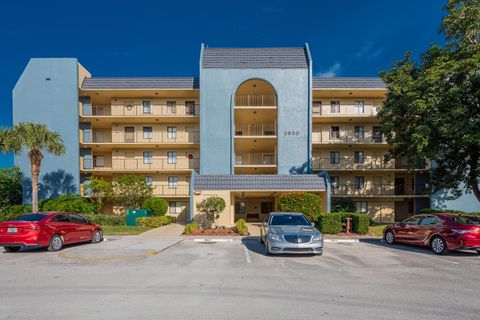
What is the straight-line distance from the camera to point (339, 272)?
7.58 metres

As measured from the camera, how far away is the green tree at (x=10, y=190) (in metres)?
25.2

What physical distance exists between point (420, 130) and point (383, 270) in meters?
10.8

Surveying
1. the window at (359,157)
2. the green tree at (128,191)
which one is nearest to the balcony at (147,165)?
the green tree at (128,191)

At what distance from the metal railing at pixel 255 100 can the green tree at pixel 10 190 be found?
23.1 m

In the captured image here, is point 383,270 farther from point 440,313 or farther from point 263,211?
point 263,211

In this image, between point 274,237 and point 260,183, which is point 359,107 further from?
point 274,237

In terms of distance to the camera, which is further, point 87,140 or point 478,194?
point 87,140

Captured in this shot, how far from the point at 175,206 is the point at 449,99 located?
22.4 metres

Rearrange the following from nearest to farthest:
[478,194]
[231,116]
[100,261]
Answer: [100,261], [478,194], [231,116]

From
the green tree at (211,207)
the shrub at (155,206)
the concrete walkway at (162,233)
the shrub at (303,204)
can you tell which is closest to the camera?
the concrete walkway at (162,233)

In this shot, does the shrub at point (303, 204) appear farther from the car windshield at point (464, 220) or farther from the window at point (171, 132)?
the window at point (171, 132)

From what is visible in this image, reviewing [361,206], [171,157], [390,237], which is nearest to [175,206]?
[171,157]

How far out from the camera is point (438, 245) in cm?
1023

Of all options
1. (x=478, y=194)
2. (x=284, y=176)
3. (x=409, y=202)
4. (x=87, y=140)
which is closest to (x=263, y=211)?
(x=284, y=176)
